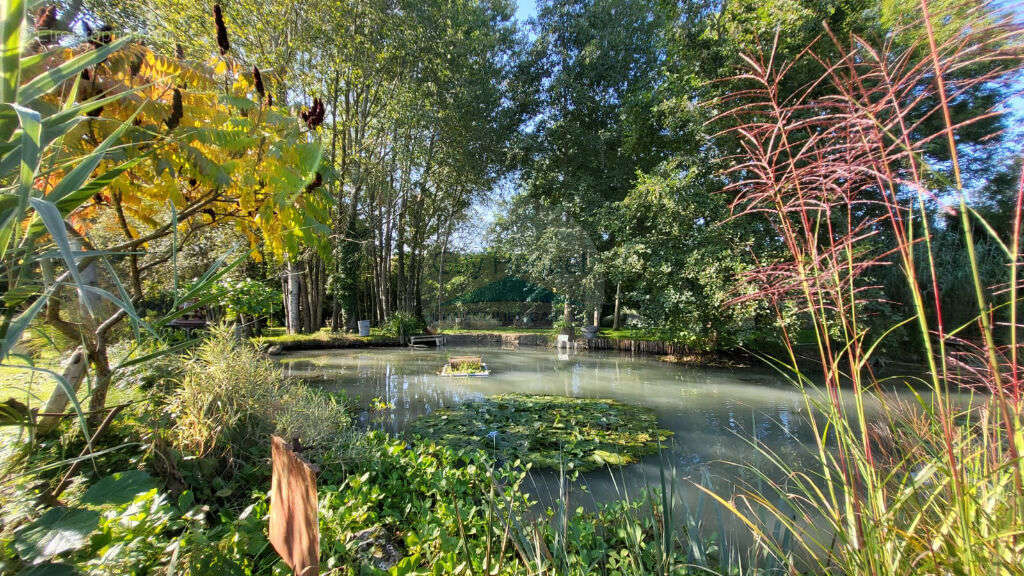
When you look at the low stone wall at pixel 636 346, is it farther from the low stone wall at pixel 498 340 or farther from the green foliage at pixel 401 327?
the green foliage at pixel 401 327

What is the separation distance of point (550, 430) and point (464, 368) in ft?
15.0

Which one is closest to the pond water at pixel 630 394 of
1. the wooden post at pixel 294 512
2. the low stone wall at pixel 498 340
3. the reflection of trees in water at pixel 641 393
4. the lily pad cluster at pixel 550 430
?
the reflection of trees in water at pixel 641 393

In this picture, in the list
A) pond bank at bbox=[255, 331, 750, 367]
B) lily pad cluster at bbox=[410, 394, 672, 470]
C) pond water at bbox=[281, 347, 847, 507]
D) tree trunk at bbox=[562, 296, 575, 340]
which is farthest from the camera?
tree trunk at bbox=[562, 296, 575, 340]

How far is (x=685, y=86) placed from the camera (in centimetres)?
1024

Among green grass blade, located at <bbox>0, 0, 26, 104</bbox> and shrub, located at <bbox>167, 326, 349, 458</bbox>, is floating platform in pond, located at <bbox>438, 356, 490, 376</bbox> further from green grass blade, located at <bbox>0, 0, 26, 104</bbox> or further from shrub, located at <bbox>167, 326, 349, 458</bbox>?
green grass blade, located at <bbox>0, 0, 26, 104</bbox>

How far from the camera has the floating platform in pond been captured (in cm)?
898

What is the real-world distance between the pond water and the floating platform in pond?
31cm

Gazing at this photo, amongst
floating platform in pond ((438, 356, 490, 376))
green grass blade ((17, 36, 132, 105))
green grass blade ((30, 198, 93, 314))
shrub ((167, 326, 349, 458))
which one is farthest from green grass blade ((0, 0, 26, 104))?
floating platform in pond ((438, 356, 490, 376))

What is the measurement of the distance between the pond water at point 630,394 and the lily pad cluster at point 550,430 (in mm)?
216

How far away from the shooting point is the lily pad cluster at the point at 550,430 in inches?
165

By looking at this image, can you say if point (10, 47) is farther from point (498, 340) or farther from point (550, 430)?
point (498, 340)

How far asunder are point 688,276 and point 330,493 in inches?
380

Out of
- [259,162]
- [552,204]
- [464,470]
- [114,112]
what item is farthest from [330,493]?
[552,204]

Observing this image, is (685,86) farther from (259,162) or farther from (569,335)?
(259,162)
